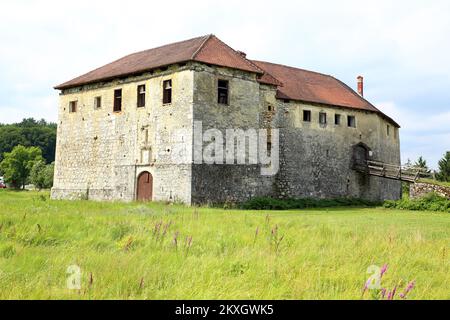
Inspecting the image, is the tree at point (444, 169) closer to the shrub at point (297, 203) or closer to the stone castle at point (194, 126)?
the stone castle at point (194, 126)

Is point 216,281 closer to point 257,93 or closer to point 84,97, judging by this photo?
point 257,93

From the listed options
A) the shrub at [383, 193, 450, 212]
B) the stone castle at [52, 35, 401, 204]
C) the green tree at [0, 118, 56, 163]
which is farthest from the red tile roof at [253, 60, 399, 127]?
the green tree at [0, 118, 56, 163]

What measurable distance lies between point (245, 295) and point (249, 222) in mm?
7119

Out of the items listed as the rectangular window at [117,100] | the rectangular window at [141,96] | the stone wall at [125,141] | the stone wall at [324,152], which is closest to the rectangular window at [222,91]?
the stone wall at [125,141]

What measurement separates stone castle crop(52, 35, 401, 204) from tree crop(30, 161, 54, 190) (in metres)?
24.6

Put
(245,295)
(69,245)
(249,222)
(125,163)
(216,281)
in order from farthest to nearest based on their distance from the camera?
1. (125,163)
2. (249,222)
3. (69,245)
4. (216,281)
5. (245,295)

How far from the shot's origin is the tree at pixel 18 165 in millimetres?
59737

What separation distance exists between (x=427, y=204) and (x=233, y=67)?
495 inches

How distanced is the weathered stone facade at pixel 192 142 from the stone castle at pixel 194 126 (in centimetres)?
6

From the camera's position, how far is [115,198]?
26.6m

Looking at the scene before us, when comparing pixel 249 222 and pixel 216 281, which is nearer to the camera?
pixel 216 281

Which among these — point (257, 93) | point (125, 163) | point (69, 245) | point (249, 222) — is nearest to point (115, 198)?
point (125, 163)
